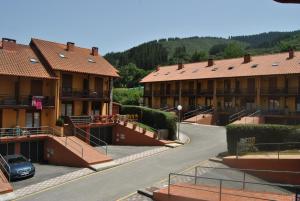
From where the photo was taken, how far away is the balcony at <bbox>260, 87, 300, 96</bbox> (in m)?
43.3

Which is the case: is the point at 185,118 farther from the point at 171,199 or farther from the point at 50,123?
the point at 171,199

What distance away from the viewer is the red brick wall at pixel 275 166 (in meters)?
19.7

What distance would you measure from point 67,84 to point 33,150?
7779mm

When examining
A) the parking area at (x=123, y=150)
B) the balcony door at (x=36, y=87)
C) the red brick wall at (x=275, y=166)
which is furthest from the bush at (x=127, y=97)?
the red brick wall at (x=275, y=166)

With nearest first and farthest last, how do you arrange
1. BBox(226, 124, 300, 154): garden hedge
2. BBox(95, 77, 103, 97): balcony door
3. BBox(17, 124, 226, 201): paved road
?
BBox(17, 124, 226, 201): paved road
BBox(226, 124, 300, 154): garden hedge
BBox(95, 77, 103, 97): balcony door

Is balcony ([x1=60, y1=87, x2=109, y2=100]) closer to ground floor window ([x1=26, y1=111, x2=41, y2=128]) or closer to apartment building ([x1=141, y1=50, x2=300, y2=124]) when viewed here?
ground floor window ([x1=26, y1=111, x2=41, y2=128])

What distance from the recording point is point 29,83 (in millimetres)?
31875

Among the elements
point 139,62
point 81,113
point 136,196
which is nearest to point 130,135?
point 81,113

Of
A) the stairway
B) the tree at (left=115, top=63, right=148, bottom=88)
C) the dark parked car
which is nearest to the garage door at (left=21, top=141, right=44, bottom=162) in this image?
the stairway

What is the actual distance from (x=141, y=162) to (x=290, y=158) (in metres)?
11.2

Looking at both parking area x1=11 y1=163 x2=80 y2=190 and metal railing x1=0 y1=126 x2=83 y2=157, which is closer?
parking area x1=11 y1=163 x2=80 y2=190

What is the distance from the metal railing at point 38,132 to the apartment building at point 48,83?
69cm

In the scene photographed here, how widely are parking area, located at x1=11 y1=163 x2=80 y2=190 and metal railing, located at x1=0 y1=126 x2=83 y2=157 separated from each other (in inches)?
79.2

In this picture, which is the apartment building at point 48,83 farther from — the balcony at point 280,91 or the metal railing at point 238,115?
the balcony at point 280,91
